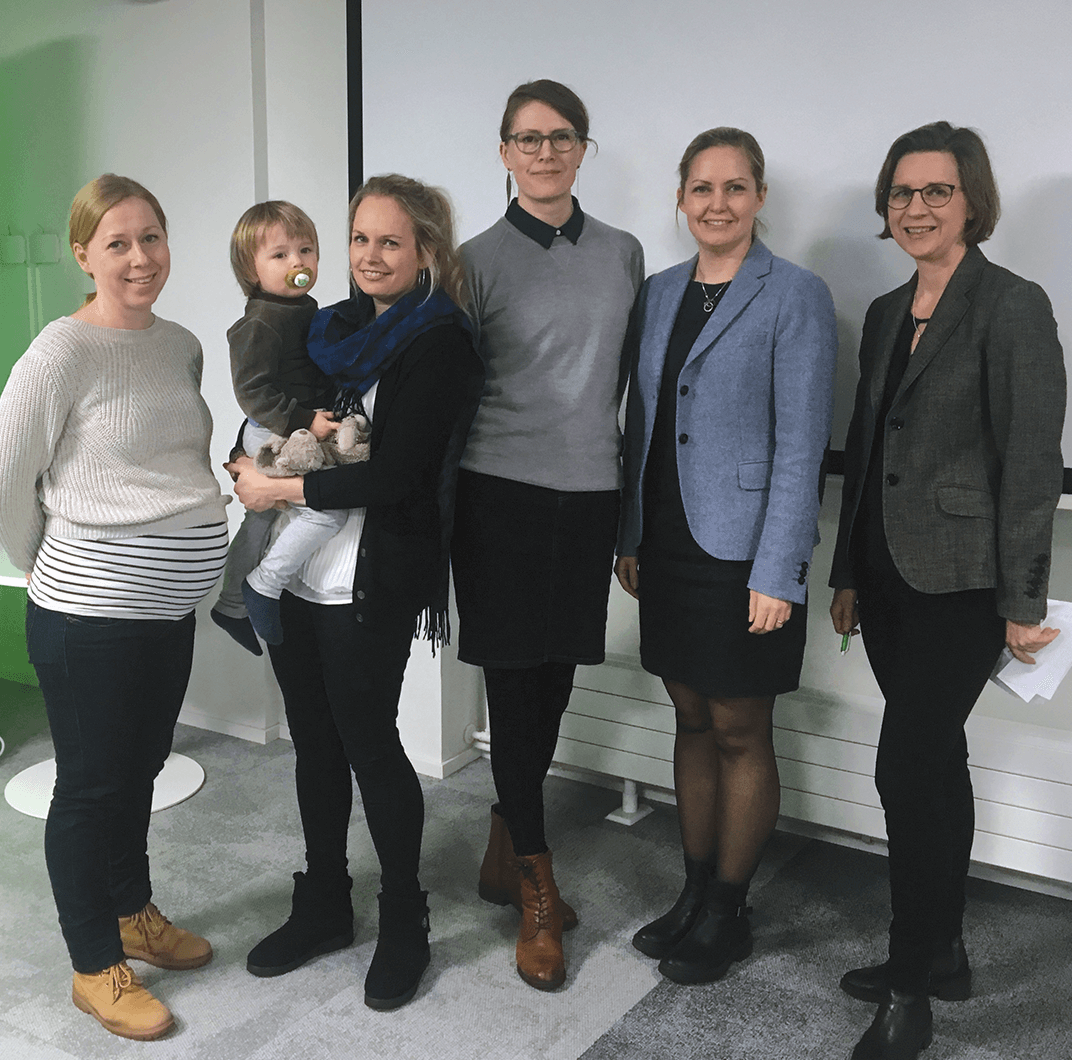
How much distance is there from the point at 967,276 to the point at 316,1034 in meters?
1.65

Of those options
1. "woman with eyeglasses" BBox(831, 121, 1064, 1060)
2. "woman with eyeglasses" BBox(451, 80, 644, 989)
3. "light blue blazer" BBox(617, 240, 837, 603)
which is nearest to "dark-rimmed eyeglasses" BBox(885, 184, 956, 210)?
"woman with eyeglasses" BBox(831, 121, 1064, 1060)

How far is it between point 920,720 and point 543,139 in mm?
1142

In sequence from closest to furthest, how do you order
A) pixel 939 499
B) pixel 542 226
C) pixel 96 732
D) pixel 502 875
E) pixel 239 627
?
pixel 939 499
pixel 96 732
pixel 542 226
pixel 239 627
pixel 502 875

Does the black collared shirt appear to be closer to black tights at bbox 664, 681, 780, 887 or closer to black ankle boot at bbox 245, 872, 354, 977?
black tights at bbox 664, 681, 780, 887

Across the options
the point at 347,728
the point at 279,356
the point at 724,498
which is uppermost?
the point at 279,356

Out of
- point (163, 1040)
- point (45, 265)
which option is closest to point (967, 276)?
point (163, 1040)

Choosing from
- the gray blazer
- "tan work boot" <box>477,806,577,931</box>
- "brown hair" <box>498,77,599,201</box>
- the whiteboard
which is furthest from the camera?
"tan work boot" <box>477,806,577,931</box>

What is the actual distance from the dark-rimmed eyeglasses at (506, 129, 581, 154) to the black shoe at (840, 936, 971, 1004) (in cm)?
157

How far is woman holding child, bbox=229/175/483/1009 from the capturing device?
163cm

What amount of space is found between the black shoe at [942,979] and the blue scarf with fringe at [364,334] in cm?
136

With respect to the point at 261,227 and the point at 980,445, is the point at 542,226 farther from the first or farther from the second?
the point at 980,445

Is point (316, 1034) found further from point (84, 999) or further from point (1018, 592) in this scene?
point (1018, 592)

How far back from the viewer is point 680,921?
2027 millimetres

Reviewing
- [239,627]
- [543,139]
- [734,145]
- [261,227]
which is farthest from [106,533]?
[734,145]
